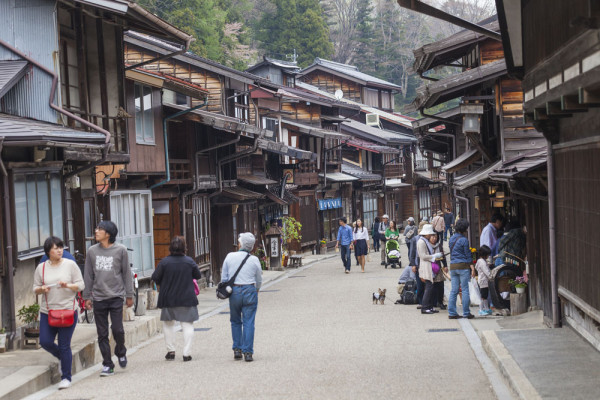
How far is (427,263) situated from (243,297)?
21.5 ft

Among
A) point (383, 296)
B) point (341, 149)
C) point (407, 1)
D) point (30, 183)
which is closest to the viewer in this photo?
point (407, 1)

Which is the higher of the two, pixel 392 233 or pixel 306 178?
pixel 306 178

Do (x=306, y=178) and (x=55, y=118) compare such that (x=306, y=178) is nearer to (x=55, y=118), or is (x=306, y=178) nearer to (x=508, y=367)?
(x=55, y=118)

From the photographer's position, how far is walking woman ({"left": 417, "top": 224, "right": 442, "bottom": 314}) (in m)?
17.9

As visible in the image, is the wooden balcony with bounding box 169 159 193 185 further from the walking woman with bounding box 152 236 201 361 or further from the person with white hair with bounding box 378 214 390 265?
the walking woman with bounding box 152 236 201 361

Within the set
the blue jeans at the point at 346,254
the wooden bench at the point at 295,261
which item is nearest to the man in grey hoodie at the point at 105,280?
the blue jeans at the point at 346,254

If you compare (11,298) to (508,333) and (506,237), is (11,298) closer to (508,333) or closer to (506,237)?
(508,333)

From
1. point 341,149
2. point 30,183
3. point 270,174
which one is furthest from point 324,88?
point 30,183

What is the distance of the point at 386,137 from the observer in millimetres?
57125

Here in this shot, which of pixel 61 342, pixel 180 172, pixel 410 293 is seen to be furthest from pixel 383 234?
pixel 61 342

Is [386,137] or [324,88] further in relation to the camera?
[324,88]

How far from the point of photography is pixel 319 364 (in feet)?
38.6

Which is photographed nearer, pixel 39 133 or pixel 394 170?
pixel 39 133

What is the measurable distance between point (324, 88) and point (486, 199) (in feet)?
130
